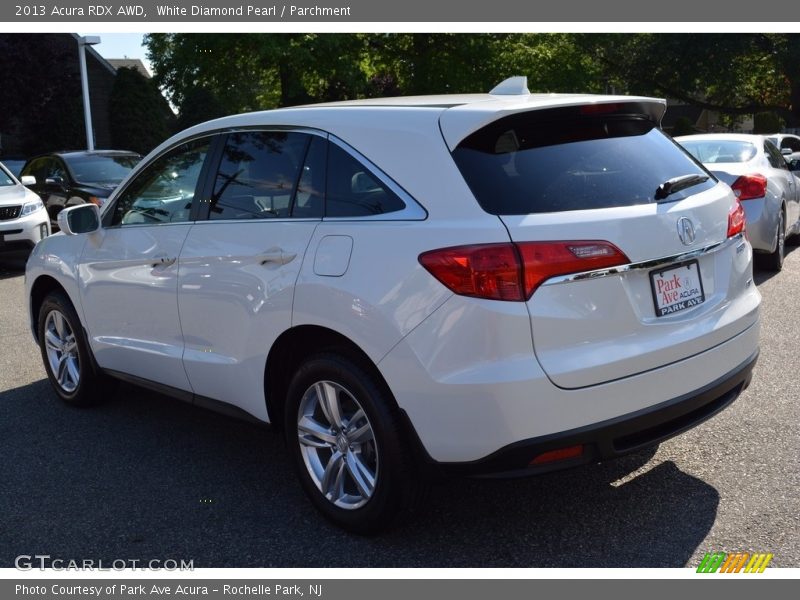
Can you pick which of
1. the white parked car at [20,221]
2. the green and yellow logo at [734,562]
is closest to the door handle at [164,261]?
the green and yellow logo at [734,562]

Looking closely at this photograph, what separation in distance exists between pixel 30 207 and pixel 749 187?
30.6ft

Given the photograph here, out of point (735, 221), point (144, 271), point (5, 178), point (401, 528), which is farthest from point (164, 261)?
point (5, 178)

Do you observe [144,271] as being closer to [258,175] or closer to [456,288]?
[258,175]

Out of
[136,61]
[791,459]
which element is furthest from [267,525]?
[136,61]

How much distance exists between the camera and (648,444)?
3.55m

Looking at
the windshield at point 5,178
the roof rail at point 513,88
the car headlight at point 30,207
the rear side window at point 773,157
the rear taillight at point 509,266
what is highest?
the roof rail at point 513,88

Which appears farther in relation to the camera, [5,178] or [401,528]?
[5,178]

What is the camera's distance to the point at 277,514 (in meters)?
4.20

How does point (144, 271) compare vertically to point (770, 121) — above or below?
above

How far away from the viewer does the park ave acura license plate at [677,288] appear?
3549 mm

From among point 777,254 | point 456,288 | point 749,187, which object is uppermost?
point 456,288

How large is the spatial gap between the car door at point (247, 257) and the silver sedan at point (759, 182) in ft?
18.9

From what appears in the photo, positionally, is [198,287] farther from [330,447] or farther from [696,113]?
[696,113]

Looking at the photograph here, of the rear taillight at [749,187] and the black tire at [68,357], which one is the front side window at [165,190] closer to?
the black tire at [68,357]
